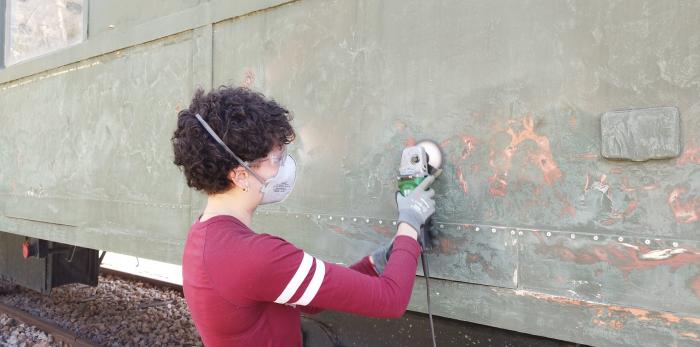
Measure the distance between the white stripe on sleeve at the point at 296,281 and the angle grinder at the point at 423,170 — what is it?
535 mm

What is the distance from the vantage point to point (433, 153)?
1829 millimetres

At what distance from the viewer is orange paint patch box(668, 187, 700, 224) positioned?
136cm

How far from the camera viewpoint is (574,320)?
1.54 metres

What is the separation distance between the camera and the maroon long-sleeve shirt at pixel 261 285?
1311mm

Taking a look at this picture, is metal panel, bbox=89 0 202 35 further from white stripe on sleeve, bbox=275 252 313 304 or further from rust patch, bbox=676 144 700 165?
rust patch, bbox=676 144 700 165

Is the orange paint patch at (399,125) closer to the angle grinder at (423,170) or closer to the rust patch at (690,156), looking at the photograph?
the angle grinder at (423,170)

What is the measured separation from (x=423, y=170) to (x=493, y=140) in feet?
0.82

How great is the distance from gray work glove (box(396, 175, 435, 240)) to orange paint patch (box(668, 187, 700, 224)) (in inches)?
26.9

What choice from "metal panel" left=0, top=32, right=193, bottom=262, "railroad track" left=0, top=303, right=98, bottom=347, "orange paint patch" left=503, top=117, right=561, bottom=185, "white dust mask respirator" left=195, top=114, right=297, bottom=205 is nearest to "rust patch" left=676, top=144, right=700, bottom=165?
"orange paint patch" left=503, top=117, right=561, bottom=185

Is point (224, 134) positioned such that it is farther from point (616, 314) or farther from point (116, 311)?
point (116, 311)

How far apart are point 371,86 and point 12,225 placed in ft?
11.8

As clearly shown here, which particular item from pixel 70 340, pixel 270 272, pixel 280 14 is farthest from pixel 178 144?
pixel 70 340

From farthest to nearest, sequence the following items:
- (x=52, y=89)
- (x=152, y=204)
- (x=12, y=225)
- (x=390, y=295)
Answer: (x=12, y=225), (x=52, y=89), (x=152, y=204), (x=390, y=295)

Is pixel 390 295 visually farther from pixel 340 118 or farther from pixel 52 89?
pixel 52 89
